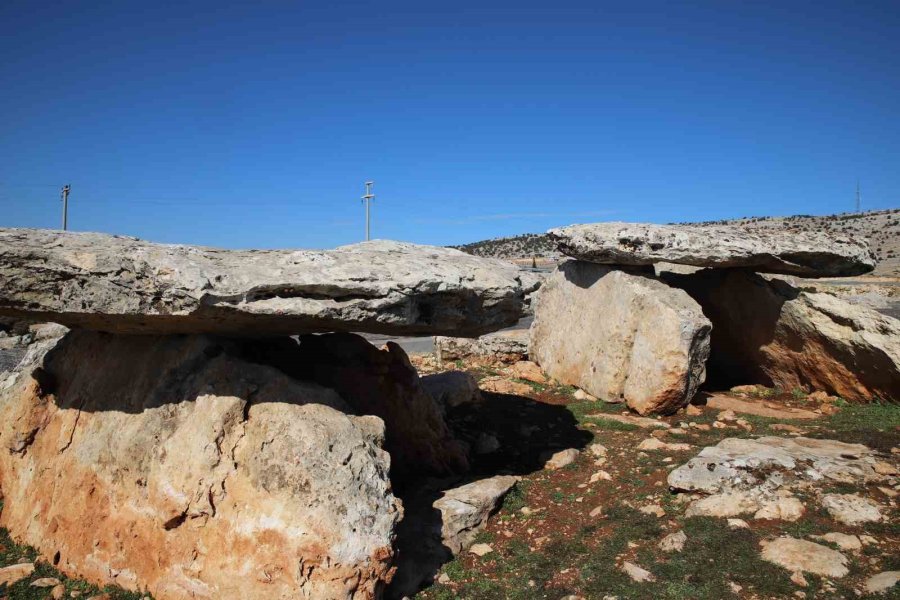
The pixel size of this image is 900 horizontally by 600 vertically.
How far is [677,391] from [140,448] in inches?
276

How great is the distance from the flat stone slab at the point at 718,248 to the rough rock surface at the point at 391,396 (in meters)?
4.32

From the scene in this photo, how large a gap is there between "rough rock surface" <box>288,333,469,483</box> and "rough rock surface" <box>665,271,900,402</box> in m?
6.22

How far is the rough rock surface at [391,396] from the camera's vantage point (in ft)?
23.4

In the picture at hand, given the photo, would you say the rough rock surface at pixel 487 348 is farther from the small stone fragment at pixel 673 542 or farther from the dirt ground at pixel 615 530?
the small stone fragment at pixel 673 542

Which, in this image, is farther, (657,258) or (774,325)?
(774,325)

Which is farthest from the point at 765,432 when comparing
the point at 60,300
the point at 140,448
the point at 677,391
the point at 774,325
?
the point at 60,300

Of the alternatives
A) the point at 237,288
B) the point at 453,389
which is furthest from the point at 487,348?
the point at 237,288

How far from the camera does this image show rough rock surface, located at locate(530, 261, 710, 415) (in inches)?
366

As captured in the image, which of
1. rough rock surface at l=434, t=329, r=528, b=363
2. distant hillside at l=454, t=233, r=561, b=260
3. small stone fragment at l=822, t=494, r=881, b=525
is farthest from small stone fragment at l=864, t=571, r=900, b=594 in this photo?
distant hillside at l=454, t=233, r=561, b=260

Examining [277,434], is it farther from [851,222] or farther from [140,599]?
[851,222]

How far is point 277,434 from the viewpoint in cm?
532

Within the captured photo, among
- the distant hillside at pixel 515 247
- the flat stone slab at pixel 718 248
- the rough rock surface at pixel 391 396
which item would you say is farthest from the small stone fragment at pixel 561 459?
the distant hillside at pixel 515 247

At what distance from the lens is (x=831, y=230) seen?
39844mm

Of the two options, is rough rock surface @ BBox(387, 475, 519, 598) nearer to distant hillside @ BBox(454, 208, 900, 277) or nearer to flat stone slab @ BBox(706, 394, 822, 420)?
flat stone slab @ BBox(706, 394, 822, 420)
